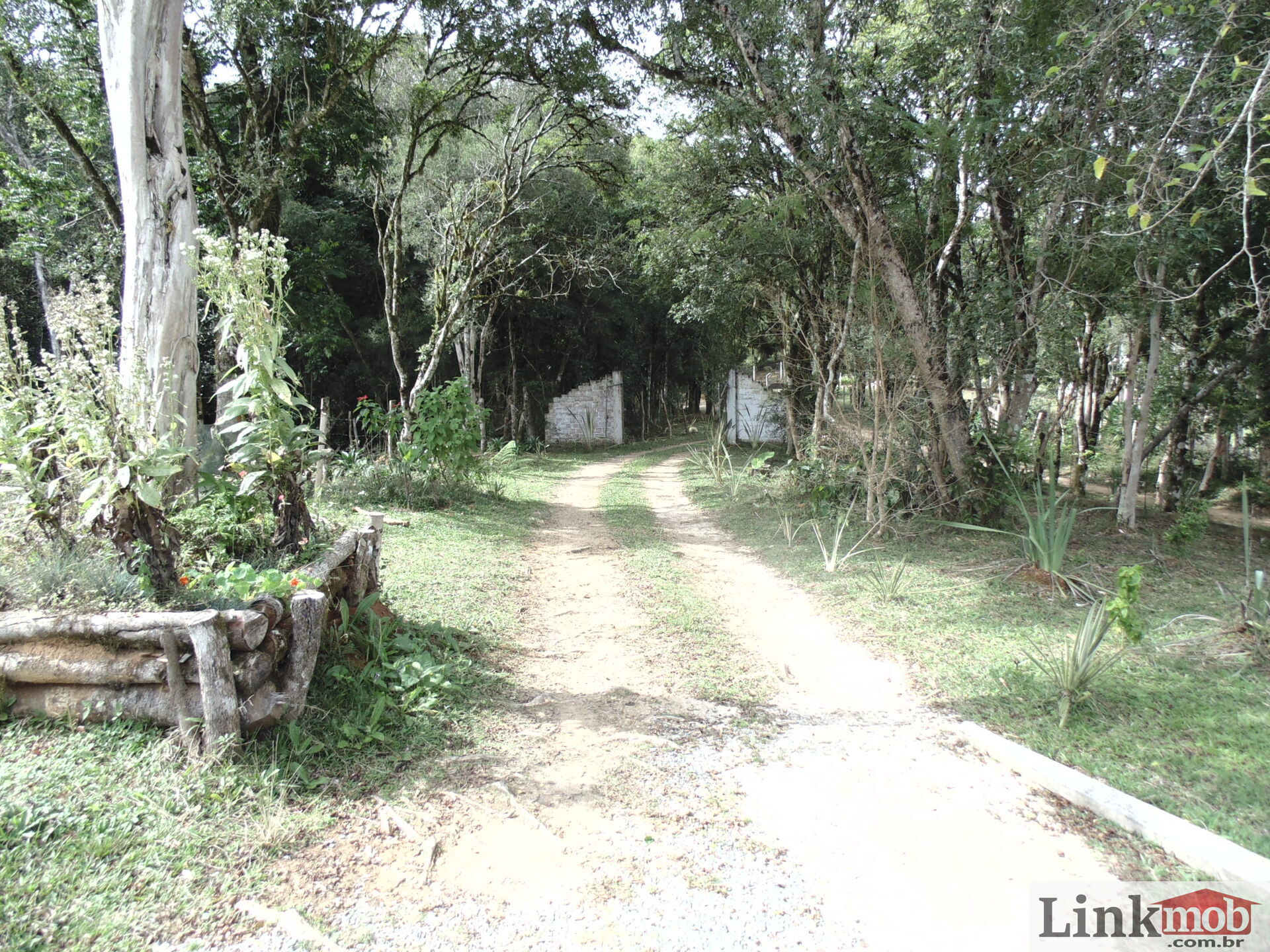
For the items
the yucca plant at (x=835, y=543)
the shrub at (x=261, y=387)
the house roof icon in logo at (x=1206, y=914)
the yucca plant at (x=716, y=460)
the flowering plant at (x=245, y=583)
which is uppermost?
the shrub at (x=261, y=387)

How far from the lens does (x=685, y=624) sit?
16.5ft

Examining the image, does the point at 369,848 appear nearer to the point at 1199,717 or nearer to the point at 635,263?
the point at 1199,717

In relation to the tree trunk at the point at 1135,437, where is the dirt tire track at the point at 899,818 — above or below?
below

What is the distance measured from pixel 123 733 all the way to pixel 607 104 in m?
9.47

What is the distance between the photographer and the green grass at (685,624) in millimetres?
4027

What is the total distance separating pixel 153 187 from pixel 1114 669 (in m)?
6.10

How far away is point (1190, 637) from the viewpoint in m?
4.32

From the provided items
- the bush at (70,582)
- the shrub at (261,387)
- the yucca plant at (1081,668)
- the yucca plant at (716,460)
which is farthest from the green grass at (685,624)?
the yucca plant at (716,460)

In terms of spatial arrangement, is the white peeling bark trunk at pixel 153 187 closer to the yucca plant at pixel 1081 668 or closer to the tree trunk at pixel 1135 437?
the yucca plant at pixel 1081 668

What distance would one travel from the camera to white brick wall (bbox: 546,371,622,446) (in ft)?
66.9

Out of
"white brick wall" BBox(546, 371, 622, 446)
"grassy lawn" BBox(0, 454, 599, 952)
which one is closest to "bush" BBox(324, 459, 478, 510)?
"grassy lawn" BBox(0, 454, 599, 952)

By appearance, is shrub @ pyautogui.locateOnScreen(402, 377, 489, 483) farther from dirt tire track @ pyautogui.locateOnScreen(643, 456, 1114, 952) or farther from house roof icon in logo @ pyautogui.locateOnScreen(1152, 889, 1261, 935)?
house roof icon in logo @ pyautogui.locateOnScreen(1152, 889, 1261, 935)

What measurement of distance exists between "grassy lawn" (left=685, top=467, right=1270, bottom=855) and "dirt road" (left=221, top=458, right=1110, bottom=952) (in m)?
0.45

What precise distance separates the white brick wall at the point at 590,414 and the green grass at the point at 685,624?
11793mm
